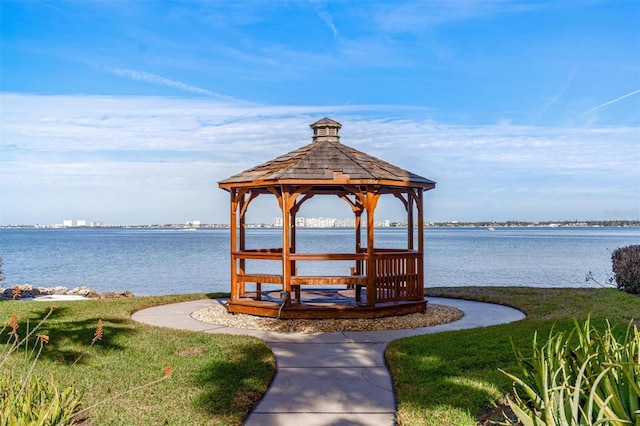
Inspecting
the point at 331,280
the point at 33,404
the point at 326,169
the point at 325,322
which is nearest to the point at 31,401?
the point at 33,404

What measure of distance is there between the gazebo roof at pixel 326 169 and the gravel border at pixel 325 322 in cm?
245

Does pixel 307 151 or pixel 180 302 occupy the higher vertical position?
pixel 307 151

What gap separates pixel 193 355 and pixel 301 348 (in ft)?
5.06

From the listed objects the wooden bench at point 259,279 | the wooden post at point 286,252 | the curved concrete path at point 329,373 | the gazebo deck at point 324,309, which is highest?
the wooden post at point 286,252

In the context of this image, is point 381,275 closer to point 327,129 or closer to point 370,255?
point 370,255

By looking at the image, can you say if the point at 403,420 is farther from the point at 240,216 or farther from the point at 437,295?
the point at 437,295

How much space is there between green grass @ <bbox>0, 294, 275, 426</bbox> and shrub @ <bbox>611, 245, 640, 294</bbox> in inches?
416

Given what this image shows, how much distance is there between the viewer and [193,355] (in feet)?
25.1

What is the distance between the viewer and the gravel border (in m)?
10.0

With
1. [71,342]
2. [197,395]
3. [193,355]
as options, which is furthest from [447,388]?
[71,342]

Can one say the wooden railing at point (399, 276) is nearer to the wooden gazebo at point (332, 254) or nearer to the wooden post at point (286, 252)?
the wooden gazebo at point (332, 254)

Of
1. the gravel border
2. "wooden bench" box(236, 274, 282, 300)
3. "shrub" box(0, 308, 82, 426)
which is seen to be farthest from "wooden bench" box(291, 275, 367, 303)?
"shrub" box(0, 308, 82, 426)

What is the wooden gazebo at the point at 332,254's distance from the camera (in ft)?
35.1

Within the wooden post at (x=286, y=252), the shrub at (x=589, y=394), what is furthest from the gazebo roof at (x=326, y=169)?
the shrub at (x=589, y=394)
